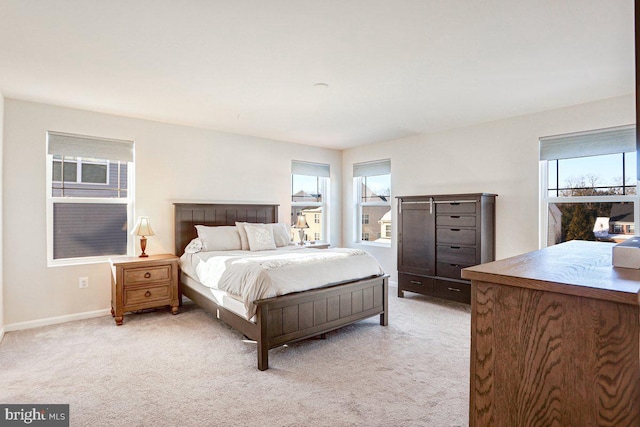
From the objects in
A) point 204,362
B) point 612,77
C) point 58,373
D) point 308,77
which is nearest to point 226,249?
point 204,362

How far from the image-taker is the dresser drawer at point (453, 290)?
13.3ft

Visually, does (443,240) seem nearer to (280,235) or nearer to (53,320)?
(280,235)

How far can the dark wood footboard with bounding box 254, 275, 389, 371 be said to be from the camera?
2635 millimetres

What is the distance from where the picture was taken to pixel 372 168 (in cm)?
582

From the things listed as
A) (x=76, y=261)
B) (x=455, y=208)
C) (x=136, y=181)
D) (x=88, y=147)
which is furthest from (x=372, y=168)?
(x=76, y=261)

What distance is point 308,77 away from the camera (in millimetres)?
2918

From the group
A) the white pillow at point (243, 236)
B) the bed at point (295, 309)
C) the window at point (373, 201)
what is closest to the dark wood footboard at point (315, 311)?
the bed at point (295, 309)

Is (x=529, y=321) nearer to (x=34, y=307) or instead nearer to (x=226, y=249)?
(x=226, y=249)

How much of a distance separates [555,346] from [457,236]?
133 inches

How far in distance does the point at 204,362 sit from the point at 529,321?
2482 mm

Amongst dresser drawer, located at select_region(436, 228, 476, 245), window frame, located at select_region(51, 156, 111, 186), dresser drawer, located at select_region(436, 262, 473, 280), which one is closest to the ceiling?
window frame, located at select_region(51, 156, 111, 186)

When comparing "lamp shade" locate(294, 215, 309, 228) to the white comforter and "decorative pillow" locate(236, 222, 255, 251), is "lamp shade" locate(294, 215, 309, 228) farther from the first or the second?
the white comforter

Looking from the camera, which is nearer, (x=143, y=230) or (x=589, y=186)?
(x=589, y=186)

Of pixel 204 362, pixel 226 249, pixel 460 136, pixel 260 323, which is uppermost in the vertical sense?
pixel 460 136
